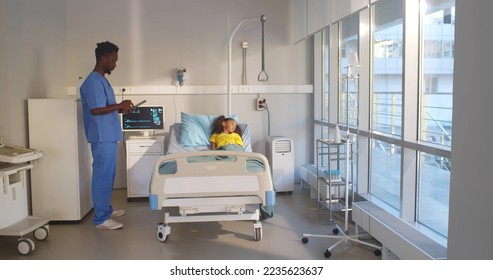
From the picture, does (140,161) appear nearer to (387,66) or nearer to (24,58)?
(24,58)

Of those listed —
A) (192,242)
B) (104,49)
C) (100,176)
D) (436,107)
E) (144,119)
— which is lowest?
(192,242)

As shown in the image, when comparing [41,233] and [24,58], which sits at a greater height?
[24,58]

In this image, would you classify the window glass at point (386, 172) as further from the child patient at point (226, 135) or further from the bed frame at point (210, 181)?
the child patient at point (226, 135)

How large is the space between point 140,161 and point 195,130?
67cm

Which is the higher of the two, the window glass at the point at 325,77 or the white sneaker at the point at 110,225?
the window glass at the point at 325,77

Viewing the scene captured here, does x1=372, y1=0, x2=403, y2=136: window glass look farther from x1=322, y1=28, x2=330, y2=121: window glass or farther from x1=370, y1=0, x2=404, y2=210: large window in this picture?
x1=322, y1=28, x2=330, y2=121: window glass

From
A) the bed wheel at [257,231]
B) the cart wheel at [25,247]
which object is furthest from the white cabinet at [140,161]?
the bed wheel at [257,231]

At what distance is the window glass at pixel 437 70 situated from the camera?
8.82ft

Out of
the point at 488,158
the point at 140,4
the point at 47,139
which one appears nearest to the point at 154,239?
the point at 47,139

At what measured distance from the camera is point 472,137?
1930 mm

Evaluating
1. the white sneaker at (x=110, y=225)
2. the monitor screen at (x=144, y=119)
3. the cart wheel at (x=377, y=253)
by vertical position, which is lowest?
the cart wheel at (x=377, y=253)

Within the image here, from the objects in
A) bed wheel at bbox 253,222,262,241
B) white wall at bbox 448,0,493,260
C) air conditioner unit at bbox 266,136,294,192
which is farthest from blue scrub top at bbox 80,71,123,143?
white wall at bbox 448,0,493,260

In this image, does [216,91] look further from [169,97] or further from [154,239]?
[154,239]

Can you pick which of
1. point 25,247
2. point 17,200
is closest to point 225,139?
point 17,200
